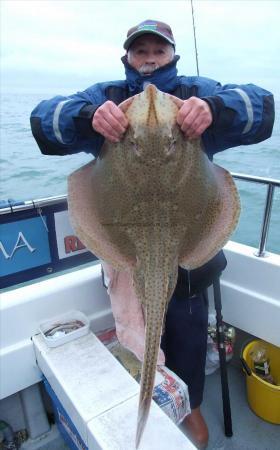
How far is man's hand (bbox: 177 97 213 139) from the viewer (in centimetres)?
169

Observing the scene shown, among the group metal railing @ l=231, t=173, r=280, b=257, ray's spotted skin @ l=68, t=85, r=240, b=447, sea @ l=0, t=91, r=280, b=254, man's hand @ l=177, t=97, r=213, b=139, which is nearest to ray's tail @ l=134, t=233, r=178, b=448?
ray's spotted skin @ l=68, t=85, r=240, b=447

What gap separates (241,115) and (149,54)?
839 mm

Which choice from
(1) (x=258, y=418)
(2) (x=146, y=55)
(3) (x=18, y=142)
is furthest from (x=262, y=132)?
(3) (x=18, y=142)

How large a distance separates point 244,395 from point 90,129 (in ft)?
9.34

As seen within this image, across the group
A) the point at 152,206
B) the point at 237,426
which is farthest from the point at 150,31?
the point at 237,426

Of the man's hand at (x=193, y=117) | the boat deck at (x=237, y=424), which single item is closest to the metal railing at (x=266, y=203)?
the boat deck at (x=237, y=424)

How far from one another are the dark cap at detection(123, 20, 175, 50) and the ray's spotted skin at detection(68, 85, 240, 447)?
35.7 inches

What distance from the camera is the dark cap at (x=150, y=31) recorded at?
2.36 metres

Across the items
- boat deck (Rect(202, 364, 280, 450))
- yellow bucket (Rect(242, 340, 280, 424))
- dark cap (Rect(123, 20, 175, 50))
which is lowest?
boat deck (Rect(202, 364, 280, 450))

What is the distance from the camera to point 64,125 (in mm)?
2135

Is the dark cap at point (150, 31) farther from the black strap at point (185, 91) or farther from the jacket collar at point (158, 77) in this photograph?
the black strap at point (185, 91)

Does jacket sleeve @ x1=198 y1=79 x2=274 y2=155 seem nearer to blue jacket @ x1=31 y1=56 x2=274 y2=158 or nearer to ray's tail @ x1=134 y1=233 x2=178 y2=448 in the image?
blue jacket @ x1=31 y1=56 x2=274 y2=158

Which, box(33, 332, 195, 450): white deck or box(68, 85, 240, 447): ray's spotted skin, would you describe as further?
box(33, 332, 195, 450): white deck

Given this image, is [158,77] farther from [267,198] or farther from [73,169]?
[73,169]
